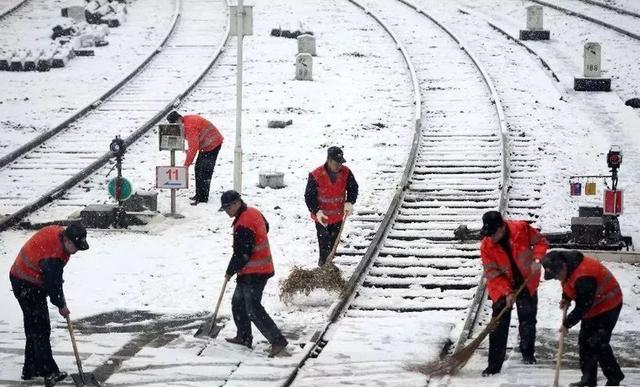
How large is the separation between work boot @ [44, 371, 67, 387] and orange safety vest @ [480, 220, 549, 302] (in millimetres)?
4134

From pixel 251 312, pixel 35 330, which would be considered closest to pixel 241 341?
pixel 251 312

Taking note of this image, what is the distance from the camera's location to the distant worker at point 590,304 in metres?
10.4

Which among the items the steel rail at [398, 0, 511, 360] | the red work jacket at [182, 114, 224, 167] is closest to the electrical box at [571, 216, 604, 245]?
the steel rail at [398, 0, 511, 360]

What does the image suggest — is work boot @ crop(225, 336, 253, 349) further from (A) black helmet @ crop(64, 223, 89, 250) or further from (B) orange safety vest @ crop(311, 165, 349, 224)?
(B) orange safety vest @ crop(311, 165, 349, 224)

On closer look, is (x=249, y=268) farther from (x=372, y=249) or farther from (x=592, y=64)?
(x=592, y=64)

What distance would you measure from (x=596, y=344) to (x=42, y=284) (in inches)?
201

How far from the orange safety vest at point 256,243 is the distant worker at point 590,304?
297 cm

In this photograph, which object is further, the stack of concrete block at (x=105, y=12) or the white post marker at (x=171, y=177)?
the stack of concrete block at (x=105, y=12)

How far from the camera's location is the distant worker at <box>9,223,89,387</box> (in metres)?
11.0

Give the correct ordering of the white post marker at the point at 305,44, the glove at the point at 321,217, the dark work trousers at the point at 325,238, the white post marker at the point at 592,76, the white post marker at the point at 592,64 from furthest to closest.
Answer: the white post marker at the point at 305,44 < the white post marker at the point at 592,64 < the white post marker at the point at 592,76 < the dark work trousers at the point at 325,238 < the glove at the point at 321,217

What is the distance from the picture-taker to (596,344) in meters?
10.6

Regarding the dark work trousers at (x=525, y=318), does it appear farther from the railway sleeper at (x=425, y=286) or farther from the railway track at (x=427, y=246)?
the railway sleeper at (x=425, y=286)

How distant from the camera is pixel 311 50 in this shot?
1216 inches

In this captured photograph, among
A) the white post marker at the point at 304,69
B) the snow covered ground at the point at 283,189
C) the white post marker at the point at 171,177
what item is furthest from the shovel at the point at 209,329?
the white post marker at the point at 304,69
